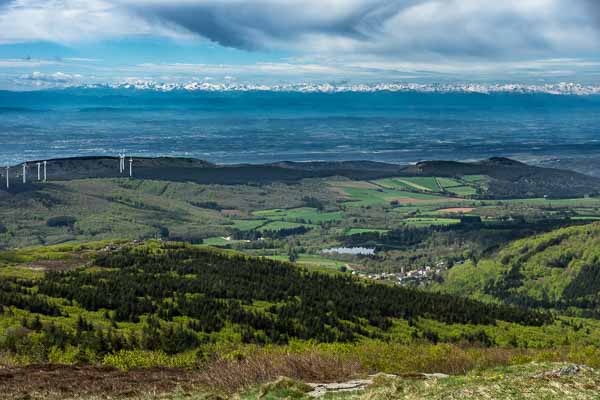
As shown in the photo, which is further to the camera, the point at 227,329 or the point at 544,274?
the point at 544,274

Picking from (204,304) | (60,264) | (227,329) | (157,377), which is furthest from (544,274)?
(157,377)

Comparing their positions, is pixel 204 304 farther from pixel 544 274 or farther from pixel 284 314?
pixel 544 274

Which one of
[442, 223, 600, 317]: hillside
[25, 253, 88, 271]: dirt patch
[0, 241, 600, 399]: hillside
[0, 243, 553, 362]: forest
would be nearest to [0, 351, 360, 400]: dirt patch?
A: [0, 241, 600, 399]: hillside

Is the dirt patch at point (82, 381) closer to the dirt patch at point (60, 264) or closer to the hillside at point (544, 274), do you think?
the dirt patch at point (60, 264)

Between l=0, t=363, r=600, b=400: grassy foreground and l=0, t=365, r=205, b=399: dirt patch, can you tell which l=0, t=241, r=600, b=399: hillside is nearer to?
l=0, t=365, r=205, b=399: dirt patch


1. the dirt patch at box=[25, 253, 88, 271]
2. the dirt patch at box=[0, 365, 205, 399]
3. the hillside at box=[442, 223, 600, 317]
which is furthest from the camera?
the hillside at box=[442, 223, 600, 317]

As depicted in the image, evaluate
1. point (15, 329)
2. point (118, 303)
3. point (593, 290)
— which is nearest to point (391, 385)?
point (15, 329)

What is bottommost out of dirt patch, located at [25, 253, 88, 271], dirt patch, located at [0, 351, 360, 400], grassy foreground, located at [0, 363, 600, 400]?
dirt patch, located at [25, 253, 88, 271]

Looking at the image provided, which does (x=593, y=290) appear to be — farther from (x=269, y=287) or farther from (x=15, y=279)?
(x=15, y=279)
